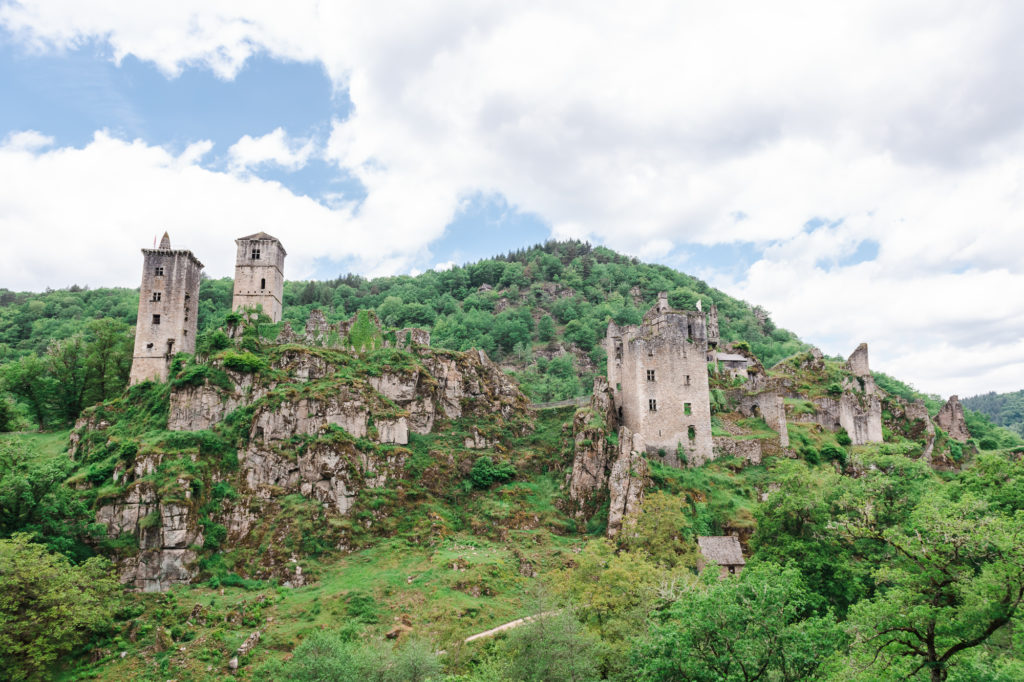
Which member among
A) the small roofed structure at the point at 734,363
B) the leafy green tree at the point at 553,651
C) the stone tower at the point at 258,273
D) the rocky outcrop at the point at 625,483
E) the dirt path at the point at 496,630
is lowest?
the dirt path at the point at 496,630

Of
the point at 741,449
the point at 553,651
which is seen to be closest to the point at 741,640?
the point at 553,651

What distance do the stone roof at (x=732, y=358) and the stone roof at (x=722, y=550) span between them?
29383 mm

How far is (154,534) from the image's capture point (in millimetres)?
45375

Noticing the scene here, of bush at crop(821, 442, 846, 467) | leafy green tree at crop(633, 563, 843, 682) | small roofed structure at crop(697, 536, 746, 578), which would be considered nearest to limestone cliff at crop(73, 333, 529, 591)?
small roofed structure at crop(697, 536, 746, 578)

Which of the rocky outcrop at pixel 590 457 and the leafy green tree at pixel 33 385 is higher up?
the leafy green tree at pixel 33 385

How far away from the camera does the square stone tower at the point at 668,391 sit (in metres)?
56.3

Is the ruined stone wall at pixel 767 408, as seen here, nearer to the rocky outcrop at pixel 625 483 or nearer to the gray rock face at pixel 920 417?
the rocky outcrop at pixel 625 483

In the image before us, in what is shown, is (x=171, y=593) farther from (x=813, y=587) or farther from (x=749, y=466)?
(x=749, y=466)

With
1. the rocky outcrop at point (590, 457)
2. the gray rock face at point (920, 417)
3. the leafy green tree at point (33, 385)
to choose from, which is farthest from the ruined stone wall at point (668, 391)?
the leafy green tree at point (33, 385)

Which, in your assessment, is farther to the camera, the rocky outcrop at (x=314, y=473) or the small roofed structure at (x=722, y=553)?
the rocky outcrop at (x=314, y=473)

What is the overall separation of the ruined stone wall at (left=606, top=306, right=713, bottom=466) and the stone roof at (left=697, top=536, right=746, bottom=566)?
11487 mm

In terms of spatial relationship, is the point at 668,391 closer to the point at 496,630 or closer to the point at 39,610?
the point at 496,630

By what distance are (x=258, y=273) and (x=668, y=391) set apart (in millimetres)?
43456

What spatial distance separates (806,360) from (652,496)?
35.3m
